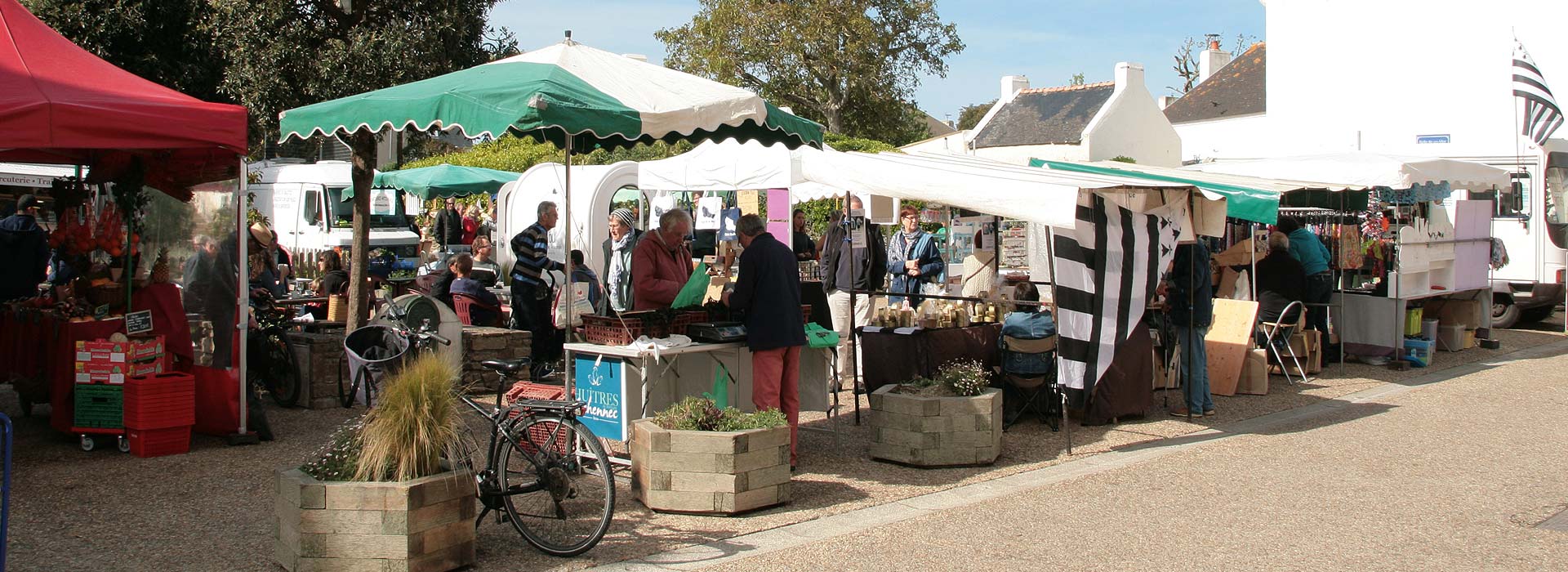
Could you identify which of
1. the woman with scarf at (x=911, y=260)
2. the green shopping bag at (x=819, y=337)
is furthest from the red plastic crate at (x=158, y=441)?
the woman with scarf at (x=911, y=260)

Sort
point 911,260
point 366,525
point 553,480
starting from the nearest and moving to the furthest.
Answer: point 366,525 → point 553,480 → point 911,260

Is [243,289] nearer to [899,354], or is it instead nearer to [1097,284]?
[899,354]

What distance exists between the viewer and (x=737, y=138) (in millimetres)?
8656

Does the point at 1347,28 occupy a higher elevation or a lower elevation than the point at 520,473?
higher

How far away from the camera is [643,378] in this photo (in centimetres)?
683

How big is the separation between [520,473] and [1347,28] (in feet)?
65.7

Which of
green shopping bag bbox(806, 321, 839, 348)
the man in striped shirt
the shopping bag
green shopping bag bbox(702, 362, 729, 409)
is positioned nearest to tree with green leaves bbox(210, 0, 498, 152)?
the man in striped shirt

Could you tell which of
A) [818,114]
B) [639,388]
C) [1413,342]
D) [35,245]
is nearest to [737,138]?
[639,388]

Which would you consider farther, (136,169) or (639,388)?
(136,169)

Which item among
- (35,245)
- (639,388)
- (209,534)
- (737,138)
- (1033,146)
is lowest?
(209,534)

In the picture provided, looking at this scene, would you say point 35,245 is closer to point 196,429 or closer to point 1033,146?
point 196,429

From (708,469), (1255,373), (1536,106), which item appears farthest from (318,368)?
(1536,106)

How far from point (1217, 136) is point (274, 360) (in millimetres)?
34880

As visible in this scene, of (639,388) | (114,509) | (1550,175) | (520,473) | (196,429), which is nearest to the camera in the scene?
(520,473)
